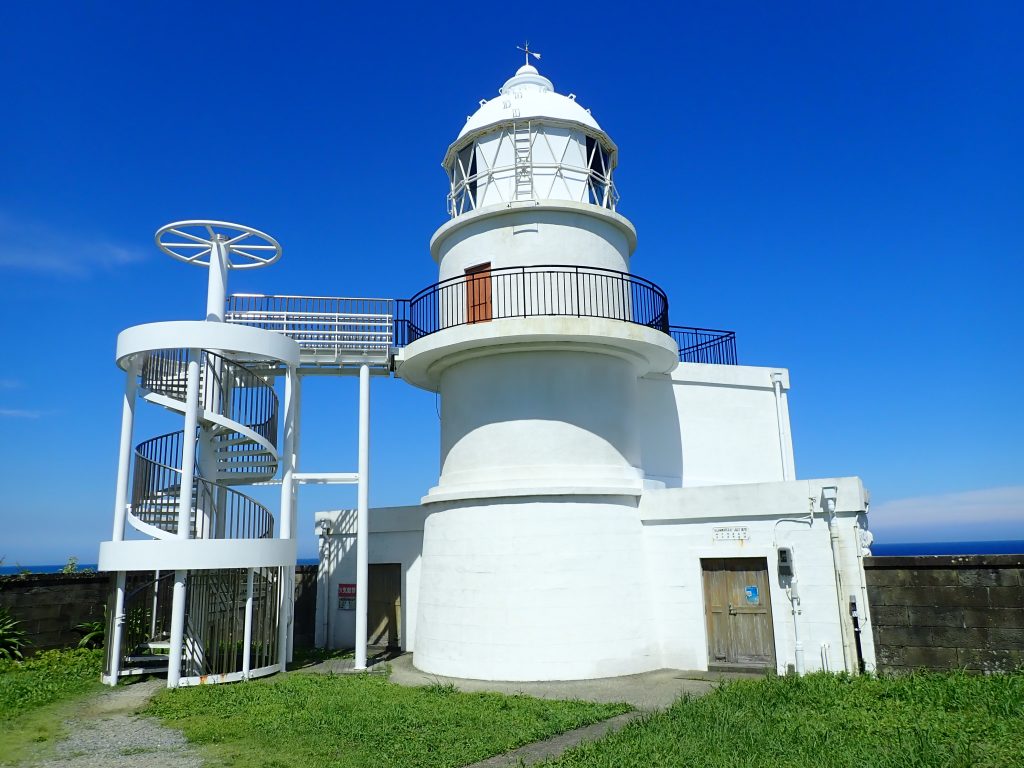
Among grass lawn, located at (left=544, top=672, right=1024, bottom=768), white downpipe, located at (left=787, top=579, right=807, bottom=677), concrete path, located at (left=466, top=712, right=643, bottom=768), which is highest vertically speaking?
white downpipe, located at (left=787, top=579, right=807, bottom=677)

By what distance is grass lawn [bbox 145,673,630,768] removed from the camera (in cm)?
812

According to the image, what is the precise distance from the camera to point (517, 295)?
1406 cm

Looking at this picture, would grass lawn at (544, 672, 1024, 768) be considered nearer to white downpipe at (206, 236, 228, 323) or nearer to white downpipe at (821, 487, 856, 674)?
white downpipe at (821, 487, 856, 674)

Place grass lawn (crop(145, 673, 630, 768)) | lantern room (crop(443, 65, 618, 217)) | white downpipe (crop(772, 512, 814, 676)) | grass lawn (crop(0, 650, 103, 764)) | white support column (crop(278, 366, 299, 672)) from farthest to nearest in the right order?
lantern room (crop(443, 65, 618, 217)) → white support column (crop(278, 366, 299, 672)) → white downpipe (crop(772, 512, 814, 676)) → grass lawn (crop(0, 650, 103, 764)) → grass lawn (crop(145, 673, 630, 768))

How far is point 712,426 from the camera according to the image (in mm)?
16562

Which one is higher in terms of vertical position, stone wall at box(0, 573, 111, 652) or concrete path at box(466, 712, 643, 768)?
stone wall at box(0, 573, 111, 652)

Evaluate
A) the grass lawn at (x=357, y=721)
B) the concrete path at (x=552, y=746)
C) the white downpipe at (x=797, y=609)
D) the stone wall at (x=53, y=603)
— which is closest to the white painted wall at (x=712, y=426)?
the white downpipe at (x=797, y=609)

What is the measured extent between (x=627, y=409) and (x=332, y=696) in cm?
726

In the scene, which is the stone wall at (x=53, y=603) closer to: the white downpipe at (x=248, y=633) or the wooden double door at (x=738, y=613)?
the white downpipe at (x=248, y=633)

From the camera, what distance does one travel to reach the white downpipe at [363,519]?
45.1 ft

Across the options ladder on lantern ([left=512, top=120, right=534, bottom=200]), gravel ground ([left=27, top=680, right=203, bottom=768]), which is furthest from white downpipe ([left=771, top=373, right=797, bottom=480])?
gravel ground ([left=27, top=680, right=203, bottom=768])

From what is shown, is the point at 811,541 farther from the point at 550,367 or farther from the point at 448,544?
the point at 448,544

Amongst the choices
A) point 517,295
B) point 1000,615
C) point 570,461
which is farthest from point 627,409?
point 1000,615

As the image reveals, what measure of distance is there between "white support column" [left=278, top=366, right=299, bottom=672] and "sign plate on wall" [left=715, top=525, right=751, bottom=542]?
7.91 metres
